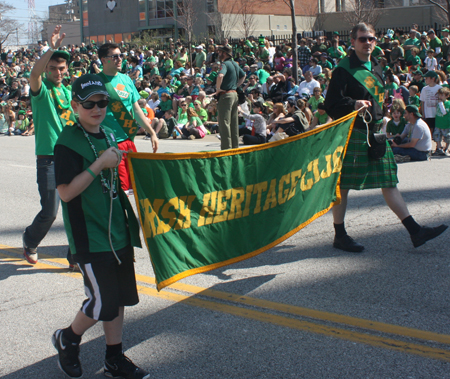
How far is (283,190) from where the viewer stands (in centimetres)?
411

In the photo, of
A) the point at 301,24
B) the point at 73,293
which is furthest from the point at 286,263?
the point at 301,24

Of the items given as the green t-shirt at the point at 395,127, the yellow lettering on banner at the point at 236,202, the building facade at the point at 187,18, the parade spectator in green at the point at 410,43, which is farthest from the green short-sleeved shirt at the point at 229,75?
the building facade at the point at 187,18

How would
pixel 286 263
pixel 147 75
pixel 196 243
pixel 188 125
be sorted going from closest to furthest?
pixel 196 243, pixel 286 263, pixel 188 125, pixel 147 75

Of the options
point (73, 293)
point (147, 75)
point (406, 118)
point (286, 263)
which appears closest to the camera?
point (73, 293)

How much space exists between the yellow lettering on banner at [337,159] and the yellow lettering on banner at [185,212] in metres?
1.87

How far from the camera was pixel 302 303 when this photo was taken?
12.7ft

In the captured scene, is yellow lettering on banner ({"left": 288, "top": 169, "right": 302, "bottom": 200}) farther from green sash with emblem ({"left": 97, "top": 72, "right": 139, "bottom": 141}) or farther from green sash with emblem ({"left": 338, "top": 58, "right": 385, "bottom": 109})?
green sash with emblem ({"left": 97, "top": 72, "right": 139, "bottom": 141})

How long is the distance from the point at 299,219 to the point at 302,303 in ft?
2.57

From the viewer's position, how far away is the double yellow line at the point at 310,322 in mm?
3193

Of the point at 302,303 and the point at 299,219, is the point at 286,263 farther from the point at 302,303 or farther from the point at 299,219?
the point at 302,303

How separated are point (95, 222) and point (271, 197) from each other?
61.0 inches

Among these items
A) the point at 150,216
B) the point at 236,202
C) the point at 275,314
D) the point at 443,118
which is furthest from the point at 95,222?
the point at 443,118

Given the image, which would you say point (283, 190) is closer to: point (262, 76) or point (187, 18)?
point (262, 76)

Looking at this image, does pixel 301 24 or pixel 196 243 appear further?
pixel 301 24
